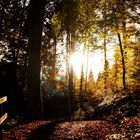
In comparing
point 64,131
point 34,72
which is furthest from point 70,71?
point 64,131

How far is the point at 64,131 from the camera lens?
10.3m

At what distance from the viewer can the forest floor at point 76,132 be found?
923 cm

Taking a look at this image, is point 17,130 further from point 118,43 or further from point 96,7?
point 118,43

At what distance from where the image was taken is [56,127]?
10.9m

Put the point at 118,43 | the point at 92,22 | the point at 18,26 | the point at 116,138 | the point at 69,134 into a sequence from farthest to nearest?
the point at 118,43
the point at 18,26
the point at 92,22
the point at 69,134
the point at 116,138

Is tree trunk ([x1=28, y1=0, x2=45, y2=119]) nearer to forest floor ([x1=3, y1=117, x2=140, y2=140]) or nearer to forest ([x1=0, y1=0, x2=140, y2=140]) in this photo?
forest ([x1=0, y1=0, x2=140, y2=140])

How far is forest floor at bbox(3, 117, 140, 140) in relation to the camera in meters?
9.23

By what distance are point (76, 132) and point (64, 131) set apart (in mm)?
486

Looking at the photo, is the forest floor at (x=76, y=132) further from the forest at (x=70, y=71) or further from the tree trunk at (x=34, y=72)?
the tree trunk at (x=34, y=72)

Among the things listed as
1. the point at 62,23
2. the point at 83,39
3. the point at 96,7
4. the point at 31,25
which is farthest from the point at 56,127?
the point at 62,23

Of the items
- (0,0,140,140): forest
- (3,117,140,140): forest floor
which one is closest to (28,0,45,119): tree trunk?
(0,0,140,140): forest

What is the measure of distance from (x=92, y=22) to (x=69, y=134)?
458cm

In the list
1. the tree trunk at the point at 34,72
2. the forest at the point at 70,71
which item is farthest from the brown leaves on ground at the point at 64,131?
the tree trunk at the point at 34,72

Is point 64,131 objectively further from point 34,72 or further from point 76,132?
point 34,72
